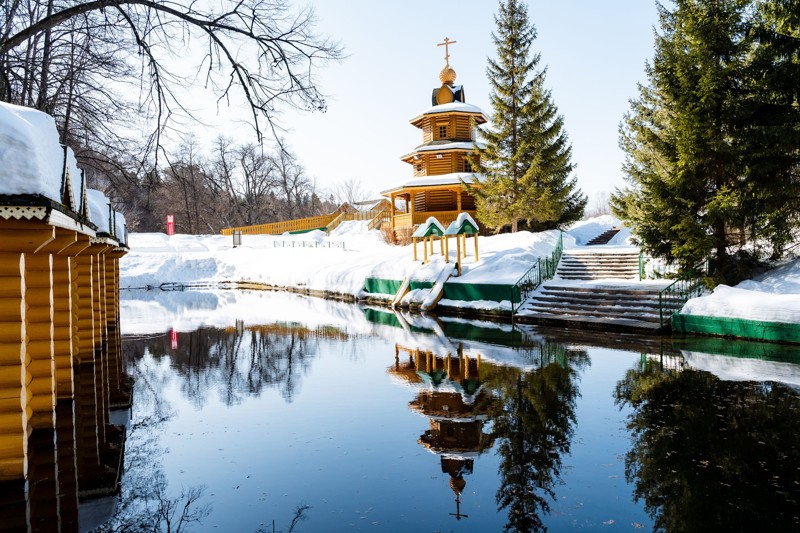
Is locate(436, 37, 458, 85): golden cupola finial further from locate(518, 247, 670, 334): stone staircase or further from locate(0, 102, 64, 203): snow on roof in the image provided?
locate(0, 102, 64, 203): snow on roof

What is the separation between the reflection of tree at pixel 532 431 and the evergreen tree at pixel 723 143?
24.6 ft

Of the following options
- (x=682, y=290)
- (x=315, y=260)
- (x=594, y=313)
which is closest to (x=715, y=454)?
(x=594, y=313)

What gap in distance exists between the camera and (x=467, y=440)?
7281 millimetres

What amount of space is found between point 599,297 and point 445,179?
17.7 metres

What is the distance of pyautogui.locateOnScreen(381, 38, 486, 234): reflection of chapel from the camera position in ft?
A: 119

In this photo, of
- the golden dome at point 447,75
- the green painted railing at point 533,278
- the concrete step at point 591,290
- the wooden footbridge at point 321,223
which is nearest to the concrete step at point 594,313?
the green painted railing at point 533,278

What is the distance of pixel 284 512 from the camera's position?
534 centimetres

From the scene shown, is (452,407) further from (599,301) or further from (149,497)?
(599,301)

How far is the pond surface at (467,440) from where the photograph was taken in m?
5.27

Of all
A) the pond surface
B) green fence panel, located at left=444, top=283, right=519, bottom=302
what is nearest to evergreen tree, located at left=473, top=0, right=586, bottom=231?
green fence panel, located at left=444, top=283, right=519, bottom=302

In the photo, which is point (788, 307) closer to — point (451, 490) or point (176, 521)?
point (451, 490)

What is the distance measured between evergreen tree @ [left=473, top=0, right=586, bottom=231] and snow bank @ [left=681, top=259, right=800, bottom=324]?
14.5 meters

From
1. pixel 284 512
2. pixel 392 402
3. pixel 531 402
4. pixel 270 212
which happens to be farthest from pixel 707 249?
pixel 270 212

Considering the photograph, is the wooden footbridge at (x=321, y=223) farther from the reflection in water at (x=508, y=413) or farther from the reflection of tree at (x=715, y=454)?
the reflection of tree at (x=715, y=454)
